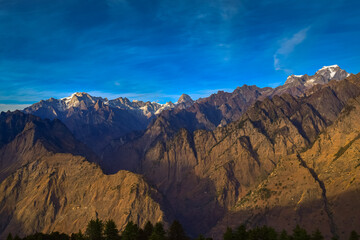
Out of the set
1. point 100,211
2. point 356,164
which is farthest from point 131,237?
point 356,164

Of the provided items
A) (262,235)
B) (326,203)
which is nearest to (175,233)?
(262,235)

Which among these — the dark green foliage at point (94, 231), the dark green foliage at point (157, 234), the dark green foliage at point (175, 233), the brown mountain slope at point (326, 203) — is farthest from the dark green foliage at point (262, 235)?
the brown mountain slope at point (326, 203)

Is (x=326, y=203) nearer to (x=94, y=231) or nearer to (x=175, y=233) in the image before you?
(x=175, y=233)

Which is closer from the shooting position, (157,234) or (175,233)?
(157,234)

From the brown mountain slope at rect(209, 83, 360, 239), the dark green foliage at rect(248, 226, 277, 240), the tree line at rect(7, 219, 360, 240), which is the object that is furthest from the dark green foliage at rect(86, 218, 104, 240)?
the brown mountain slope at rect(209, 83, 360, 239)

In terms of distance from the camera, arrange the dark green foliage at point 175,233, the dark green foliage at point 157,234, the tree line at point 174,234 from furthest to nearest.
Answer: the dark green foliage at point 175,233
the dark green foliage at point 157,234
the tree line at point 174,234

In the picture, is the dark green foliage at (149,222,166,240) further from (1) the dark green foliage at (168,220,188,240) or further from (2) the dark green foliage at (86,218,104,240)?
(2) the dark green foliage at (86,218,104,240)

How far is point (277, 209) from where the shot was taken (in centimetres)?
19612

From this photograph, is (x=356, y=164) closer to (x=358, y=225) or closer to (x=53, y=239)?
(x=358, y=225)

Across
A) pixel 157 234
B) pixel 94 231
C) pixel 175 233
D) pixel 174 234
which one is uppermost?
pixel 94 231

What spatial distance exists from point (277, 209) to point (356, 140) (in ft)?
204

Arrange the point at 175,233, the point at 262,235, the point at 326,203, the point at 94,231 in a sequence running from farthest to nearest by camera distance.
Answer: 1. the point at 326,203
2. the point at 94,231
3. the point at 175,233
4. the point at 262,235

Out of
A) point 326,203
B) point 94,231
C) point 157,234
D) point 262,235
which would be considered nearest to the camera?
point 262,235

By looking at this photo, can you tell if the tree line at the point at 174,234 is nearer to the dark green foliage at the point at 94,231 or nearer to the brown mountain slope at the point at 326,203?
the dark green foliage at the point at 94,231
